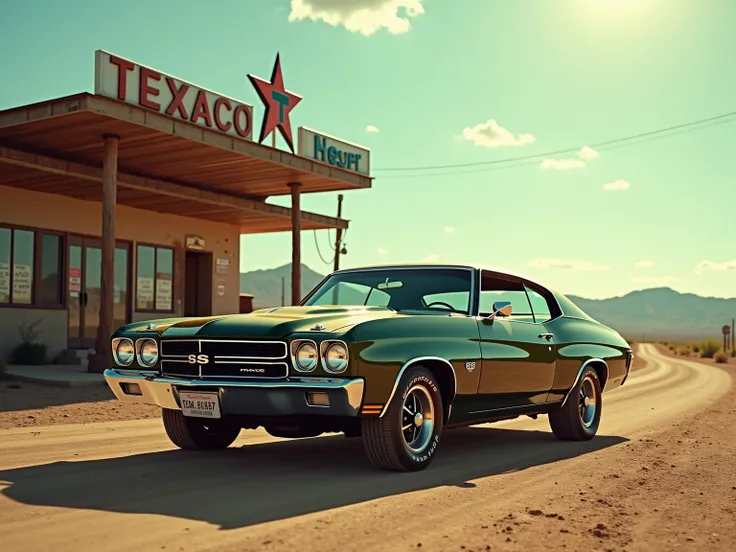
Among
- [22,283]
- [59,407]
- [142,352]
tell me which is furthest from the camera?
[22,283]

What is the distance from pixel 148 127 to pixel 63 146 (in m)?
2.52

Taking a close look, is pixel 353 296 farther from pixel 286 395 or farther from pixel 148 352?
pixel 286 395

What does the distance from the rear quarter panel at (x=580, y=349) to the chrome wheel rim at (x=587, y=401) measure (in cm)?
30

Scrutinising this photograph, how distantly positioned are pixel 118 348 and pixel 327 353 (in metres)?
2.01

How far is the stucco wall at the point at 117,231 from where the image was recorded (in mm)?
19562

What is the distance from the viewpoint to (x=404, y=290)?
788 centimetres

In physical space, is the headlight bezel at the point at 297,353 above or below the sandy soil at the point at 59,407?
above

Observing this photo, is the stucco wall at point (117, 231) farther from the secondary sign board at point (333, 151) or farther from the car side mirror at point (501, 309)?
the car side mirror at point (501, 309)

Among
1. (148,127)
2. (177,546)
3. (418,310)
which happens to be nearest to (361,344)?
(418,310)

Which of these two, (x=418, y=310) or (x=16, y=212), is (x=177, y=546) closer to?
(x=418, y=310)

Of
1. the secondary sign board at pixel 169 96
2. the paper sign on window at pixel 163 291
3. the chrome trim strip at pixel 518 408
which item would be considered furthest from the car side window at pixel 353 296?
the paper sign on window at pixel 163 291

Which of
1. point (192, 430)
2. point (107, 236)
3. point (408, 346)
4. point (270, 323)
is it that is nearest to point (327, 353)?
point (270, 323)

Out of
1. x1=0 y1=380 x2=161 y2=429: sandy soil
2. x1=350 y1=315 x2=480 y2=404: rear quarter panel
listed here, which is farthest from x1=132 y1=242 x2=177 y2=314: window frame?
x1=350 y1=315 x2=480 y2=404: rear quarter panel

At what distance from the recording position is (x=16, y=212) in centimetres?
1966
